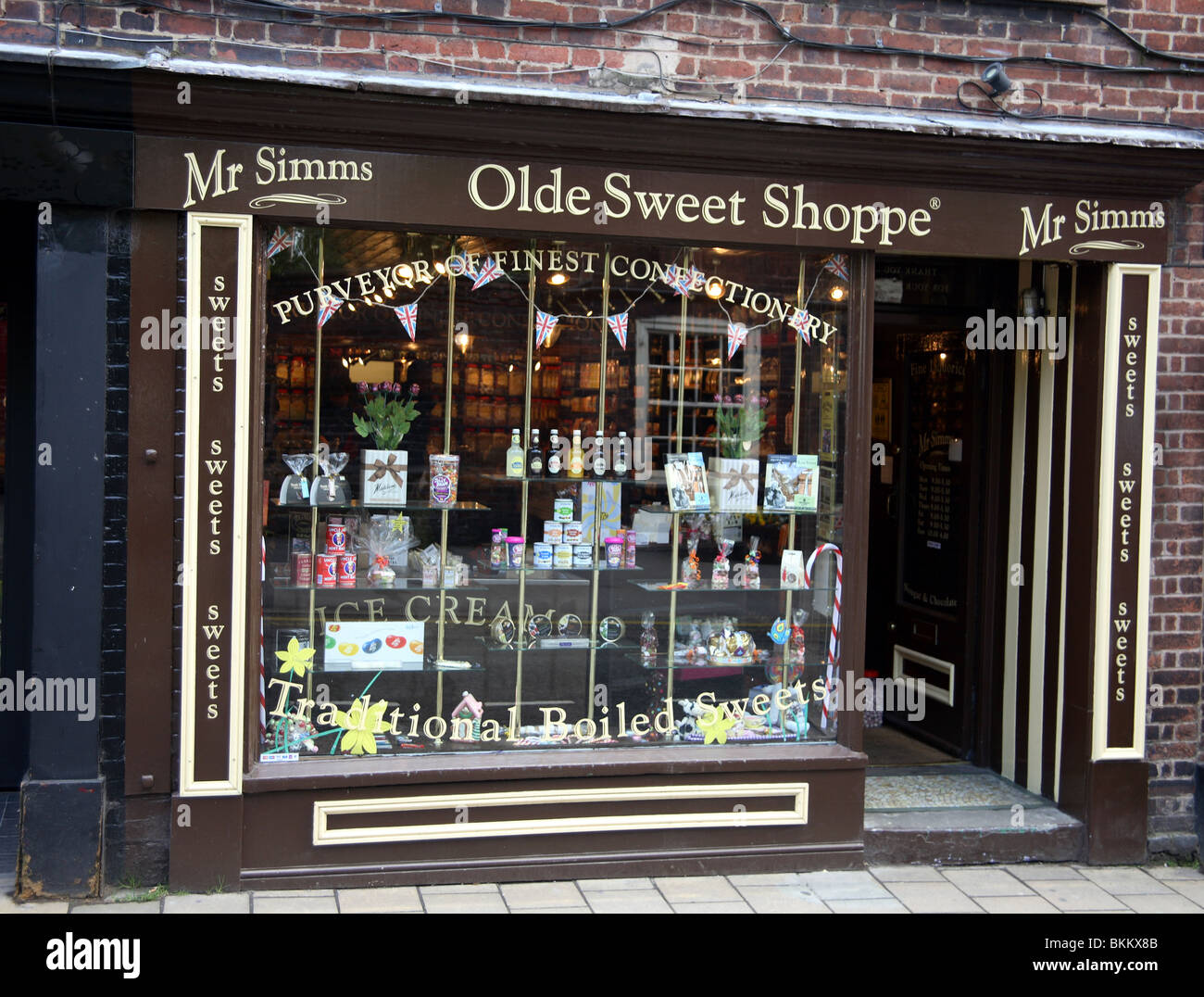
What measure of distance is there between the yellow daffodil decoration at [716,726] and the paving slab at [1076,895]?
5.60 ft

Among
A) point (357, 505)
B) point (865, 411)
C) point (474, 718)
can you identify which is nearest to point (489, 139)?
point (357, 505)

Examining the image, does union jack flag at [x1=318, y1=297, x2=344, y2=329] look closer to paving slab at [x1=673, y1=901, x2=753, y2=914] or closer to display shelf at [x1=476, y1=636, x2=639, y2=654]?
display shelf at [x1=476, y1=636, x2=639, y2=654]

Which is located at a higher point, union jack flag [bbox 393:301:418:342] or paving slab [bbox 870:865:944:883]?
union jack flag [bbox 393:301:418:342]

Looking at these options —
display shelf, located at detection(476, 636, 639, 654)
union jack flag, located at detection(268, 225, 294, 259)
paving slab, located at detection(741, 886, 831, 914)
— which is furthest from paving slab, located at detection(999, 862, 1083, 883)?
union jack flag, located at detection(268, 225, 294, 259)

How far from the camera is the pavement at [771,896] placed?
522cm

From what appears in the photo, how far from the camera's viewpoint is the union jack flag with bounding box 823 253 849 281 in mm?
6047

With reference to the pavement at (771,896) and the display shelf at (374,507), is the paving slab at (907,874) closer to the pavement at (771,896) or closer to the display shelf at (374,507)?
the pavement at (771,896)

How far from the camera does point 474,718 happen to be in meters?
5.99

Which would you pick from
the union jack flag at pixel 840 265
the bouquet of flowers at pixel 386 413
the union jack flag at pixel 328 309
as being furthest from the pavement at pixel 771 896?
the union jack flag at pixel 840 265

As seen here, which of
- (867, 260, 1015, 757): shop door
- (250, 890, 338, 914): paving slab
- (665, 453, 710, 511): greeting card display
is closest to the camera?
(250, 890, 338, 914): paving slab

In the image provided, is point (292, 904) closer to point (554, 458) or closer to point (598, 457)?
point (554, 458)

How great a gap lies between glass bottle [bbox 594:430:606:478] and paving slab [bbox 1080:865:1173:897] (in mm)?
3288

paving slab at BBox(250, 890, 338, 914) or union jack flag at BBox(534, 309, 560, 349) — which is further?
union jack flag at BBox(534, 309, 560, 349)

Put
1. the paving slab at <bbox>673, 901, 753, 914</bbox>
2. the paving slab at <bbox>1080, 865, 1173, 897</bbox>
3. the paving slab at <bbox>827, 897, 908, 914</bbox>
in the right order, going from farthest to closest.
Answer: the paving slab at <bbox>1080, 865, 1173, 897</bbox>
the paving slab at <bbox>827, 897, 908, 914</bbox>
the paving slab at <bbox>673, 901, 753, 914</bbox>
